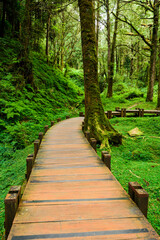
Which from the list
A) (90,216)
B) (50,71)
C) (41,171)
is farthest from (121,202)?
(50,71)

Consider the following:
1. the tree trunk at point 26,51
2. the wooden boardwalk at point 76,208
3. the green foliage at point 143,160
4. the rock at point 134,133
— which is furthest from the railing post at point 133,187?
the tree trunk at point 26,51

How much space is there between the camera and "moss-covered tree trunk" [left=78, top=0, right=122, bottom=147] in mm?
7777

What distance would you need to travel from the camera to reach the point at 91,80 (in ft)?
26.1

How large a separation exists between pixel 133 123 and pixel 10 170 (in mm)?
8125

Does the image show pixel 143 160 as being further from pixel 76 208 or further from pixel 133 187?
pixel 76 208

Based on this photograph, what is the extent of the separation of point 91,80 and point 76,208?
6.11 meters

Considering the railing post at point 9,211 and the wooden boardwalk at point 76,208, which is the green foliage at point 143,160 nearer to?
the wooden boardwalk at point 76,208

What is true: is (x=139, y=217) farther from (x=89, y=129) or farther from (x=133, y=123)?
(x=133, y=123)

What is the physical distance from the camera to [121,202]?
302 cm

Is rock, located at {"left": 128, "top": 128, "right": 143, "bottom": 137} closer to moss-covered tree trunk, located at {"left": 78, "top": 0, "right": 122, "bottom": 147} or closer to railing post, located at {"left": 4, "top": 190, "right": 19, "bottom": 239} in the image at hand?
moss-covered tree trunk, located at {"left": 78, "top": 0, "right": 122, "bottom": 147}

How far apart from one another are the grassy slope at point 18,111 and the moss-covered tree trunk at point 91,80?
332cm

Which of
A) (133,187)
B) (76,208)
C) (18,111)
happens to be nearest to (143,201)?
(133,187)

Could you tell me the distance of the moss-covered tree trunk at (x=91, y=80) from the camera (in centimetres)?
778

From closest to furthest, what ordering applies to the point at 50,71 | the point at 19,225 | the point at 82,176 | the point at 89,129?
the point at 19,225, the point at 82,176, the point at 89,129, the point at 50,71
